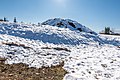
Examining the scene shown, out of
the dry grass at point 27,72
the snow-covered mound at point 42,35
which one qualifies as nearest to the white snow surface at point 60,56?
the snow-covered mound at point 42,35

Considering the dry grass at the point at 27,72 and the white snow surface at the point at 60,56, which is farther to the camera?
the white snow surface at the point at 60,56

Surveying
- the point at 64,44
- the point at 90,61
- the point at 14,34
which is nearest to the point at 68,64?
the point at 90,61

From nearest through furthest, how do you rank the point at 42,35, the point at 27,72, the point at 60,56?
the point at 27,72 → the point at 60,56 → the point at 42,35

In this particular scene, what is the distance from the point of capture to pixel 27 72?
14.9 m

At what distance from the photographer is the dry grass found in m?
13.6

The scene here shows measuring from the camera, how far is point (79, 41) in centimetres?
3166

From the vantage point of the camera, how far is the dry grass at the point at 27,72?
13.6 metres

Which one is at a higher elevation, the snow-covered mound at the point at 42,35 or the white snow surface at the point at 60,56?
the snow-covered mound at the point at 42,35

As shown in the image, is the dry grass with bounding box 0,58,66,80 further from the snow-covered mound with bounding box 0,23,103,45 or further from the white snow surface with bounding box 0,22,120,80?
the snow-covered mound with bounding box 0,23,103,45

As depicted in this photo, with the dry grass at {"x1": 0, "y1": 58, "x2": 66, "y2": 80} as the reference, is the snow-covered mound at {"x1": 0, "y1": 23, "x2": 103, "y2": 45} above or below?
above

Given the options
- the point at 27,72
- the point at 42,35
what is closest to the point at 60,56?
the point at 27,72

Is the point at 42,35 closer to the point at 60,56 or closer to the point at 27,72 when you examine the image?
Result: the point at 60,56

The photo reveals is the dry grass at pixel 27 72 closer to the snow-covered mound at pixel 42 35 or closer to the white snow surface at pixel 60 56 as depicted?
the white snow surface at pixel 60 56

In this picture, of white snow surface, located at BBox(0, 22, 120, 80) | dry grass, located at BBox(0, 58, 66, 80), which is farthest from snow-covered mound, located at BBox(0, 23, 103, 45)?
dry grass, located at BBox(0, 58, 66, 80)
